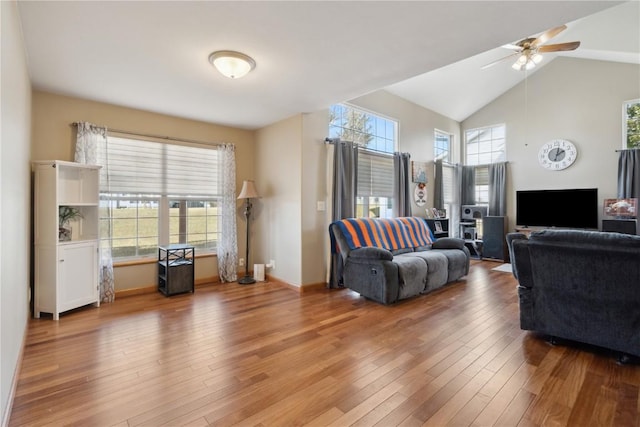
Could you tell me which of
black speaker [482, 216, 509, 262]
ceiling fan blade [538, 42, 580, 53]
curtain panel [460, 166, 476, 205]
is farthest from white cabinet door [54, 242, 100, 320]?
curtain panel [460, 166, 476, 205]

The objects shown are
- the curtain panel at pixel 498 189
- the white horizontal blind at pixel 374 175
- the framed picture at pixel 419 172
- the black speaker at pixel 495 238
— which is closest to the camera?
the white horizontal blind at pixel 374 175

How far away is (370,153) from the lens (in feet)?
16.8

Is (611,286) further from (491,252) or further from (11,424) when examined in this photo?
(491,252)

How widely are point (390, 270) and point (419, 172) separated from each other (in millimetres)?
3324

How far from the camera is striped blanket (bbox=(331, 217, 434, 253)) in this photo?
411 cm

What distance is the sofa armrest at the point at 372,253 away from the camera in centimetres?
363

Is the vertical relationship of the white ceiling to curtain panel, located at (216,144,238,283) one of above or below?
above

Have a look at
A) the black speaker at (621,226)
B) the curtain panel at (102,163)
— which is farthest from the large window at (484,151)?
the curtain panel at (102,163)

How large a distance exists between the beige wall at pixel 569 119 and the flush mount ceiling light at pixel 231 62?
6.33 meters

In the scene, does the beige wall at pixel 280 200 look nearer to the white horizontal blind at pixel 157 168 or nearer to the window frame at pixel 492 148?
the white horizontal blind at pixel 157 168

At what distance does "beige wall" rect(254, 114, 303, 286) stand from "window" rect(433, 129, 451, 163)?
3.82 metres

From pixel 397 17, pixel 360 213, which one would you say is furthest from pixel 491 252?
pixel 397 17

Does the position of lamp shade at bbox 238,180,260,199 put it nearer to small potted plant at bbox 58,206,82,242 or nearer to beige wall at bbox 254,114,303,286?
beige wall at bbox 254,114,303,286

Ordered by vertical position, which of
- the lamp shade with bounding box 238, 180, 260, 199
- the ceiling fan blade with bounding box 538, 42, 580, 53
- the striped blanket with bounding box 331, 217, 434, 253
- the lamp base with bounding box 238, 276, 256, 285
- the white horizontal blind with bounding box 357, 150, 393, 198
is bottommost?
the lamp base with bounding box 238, 276, 256, 285
